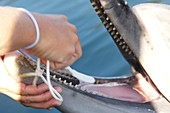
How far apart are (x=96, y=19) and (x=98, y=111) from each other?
3.25 m

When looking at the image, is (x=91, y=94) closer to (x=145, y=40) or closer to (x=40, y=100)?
(x=40, y=100)

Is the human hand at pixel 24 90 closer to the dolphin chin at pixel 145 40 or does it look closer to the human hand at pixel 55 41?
the human hand at pixel 55 41

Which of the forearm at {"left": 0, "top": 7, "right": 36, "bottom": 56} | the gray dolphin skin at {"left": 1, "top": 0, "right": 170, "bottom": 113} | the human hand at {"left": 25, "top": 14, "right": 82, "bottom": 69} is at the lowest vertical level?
the gray dolphin skin at {"left": 1, "top": 0, "right": 170, "bottom": 113}

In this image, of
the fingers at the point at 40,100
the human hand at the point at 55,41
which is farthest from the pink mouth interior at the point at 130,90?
the human hand at the point at 55,41

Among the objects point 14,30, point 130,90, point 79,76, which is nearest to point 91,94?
point 79,76

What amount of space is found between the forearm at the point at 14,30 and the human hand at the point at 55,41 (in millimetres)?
70

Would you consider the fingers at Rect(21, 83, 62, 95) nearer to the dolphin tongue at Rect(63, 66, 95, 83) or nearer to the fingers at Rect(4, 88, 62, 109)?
the fingers at Rect(4, 88, 62, 109)

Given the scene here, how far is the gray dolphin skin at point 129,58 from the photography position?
2.10m

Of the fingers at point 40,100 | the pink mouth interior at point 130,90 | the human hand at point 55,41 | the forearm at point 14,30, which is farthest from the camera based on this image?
the pink mouth interior at point 130,90

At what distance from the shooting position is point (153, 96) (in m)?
2.44

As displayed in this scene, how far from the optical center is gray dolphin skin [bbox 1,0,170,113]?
210cm

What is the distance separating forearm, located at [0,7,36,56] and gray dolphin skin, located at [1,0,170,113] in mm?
611

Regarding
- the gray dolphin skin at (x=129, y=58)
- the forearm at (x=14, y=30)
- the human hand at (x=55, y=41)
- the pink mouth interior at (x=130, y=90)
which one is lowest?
the pink mouth interior at (x=130, y=90)

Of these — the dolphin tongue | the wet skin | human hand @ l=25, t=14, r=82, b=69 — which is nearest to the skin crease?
human hand @ l=25, t=14, r=82, b=69
